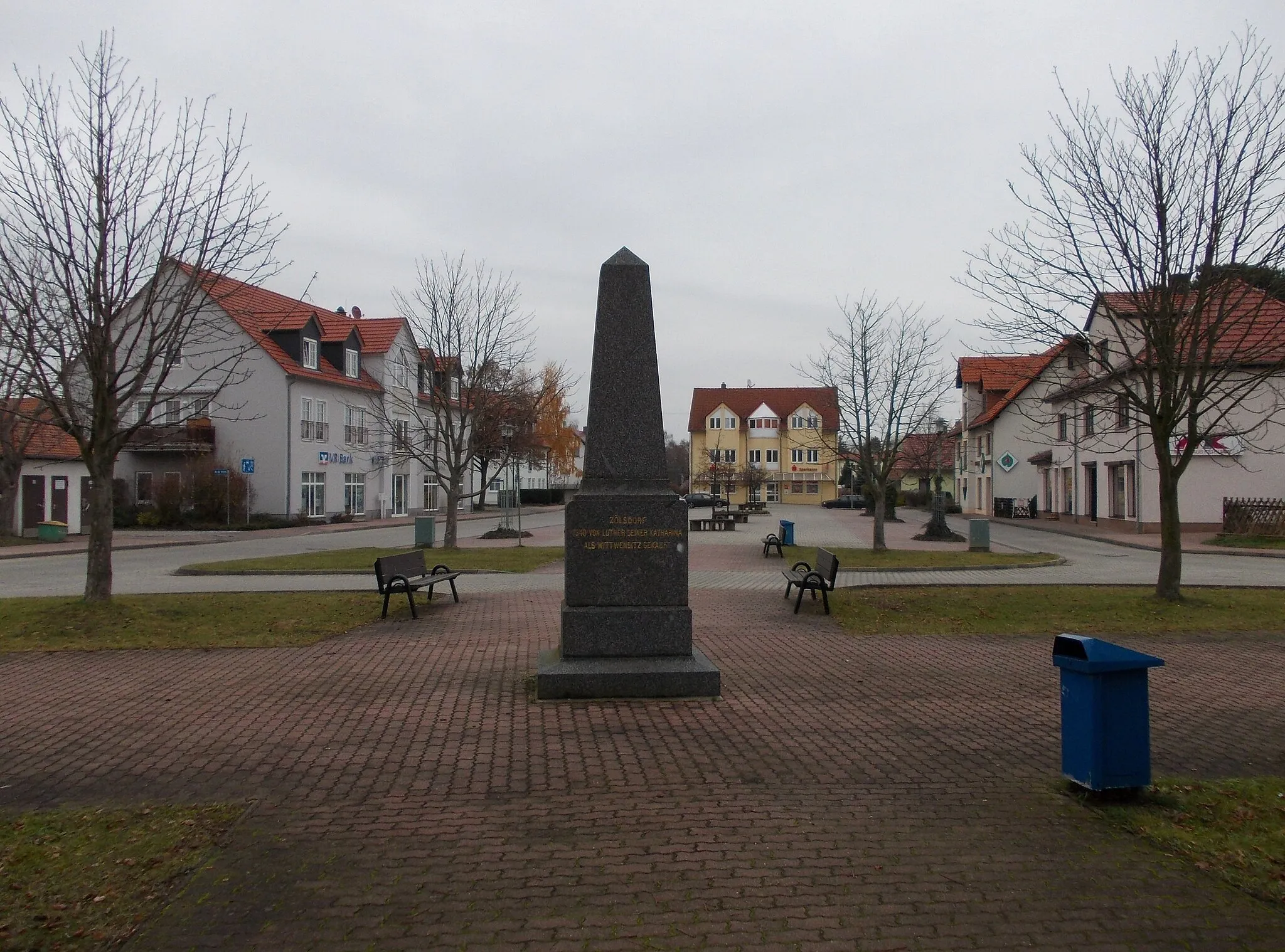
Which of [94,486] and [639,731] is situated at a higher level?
[94,486]

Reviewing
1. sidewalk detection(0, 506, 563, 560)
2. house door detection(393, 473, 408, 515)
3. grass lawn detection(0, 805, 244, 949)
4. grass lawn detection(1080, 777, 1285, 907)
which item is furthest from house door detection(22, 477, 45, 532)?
grass lawn detection(1080, 777, 1285, 907)

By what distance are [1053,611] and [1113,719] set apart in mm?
7871

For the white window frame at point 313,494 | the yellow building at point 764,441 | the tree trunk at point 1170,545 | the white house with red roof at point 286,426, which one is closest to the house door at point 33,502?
Result: the white house with red roof at point 286,426

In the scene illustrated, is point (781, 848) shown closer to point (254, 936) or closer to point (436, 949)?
point (436, 949)

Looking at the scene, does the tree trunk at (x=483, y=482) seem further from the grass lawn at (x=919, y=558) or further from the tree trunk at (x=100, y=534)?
the tree trunk at (x=100, y=534)

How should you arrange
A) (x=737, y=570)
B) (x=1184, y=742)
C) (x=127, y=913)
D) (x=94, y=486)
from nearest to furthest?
1. (x=127, y=913)
2. (x=1184, y=742)
3. (x=94, y=486)
4. (x=737, y=570)

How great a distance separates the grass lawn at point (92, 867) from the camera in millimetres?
3875

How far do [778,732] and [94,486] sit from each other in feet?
30.4

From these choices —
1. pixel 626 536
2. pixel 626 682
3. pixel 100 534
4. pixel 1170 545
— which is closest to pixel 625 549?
pixel 626 536

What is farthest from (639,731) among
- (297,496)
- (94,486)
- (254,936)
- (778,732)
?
(297,496)

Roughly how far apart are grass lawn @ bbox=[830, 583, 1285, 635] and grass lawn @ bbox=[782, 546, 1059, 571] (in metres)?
5.72

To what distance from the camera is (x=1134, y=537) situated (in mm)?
32406

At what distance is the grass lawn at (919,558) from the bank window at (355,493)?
27496 mm

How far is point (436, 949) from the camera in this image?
370 centimetres
